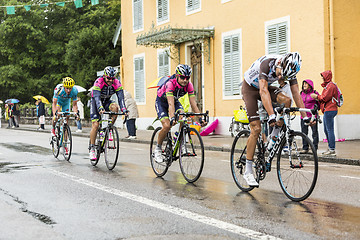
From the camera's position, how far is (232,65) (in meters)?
21.0

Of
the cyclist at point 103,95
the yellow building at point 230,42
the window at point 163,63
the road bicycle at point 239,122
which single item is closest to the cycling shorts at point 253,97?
the cyclist at point 103,95

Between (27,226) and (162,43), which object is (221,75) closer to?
(162,43)

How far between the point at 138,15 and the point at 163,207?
904 inches

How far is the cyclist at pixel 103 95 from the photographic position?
10070 millimetres

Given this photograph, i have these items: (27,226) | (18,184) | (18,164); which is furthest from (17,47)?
(27,226)

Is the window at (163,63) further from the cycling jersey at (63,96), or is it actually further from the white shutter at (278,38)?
the cycling jersey at (63,96)

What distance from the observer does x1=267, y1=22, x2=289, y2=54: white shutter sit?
18.1 m

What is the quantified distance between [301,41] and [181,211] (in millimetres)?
12817

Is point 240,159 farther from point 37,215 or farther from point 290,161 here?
point 37,215

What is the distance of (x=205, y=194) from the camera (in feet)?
23.4

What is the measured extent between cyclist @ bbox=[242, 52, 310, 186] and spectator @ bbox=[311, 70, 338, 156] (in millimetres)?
5675

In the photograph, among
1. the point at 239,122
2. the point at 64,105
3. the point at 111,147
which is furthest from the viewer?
the point at 239,122

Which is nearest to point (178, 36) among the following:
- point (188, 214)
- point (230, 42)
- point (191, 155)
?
point (230, 42)

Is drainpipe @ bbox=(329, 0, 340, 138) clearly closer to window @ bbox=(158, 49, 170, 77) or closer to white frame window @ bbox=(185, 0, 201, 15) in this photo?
white frame window @ bbox=(185, 0, 201, 15)
